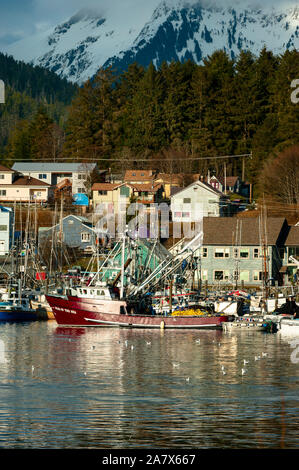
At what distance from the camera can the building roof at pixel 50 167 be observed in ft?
437

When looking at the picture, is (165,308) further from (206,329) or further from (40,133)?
(40,133)

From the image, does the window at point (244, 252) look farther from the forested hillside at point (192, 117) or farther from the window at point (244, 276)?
the forested hillside at point (192, 117)

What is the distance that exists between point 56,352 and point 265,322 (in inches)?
771

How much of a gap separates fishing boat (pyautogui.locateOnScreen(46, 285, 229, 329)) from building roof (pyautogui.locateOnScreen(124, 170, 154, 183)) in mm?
57871

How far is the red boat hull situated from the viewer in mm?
65250

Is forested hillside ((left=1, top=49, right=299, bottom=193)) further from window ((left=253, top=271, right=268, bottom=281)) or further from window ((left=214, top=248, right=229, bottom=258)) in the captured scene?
window ((left=253, top=271, right=268, bottom=281))

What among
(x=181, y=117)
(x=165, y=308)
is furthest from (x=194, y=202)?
(x=165, y=308)

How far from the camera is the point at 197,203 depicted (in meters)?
110

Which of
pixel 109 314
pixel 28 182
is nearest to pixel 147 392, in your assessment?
pixel 109 314

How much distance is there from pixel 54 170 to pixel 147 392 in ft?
332

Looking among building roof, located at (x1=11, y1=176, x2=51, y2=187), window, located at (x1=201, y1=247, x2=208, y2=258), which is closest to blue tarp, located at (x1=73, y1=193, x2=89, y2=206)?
building roof, located at (x1=11, y1=176, x2=51, y2=187)

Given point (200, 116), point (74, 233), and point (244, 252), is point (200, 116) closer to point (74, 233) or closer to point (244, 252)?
point (74, 233)

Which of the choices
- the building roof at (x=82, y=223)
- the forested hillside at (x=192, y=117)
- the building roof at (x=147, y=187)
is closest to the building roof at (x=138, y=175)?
the forested hillside at (x=192, y=117)

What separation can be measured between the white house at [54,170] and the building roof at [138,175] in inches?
305
